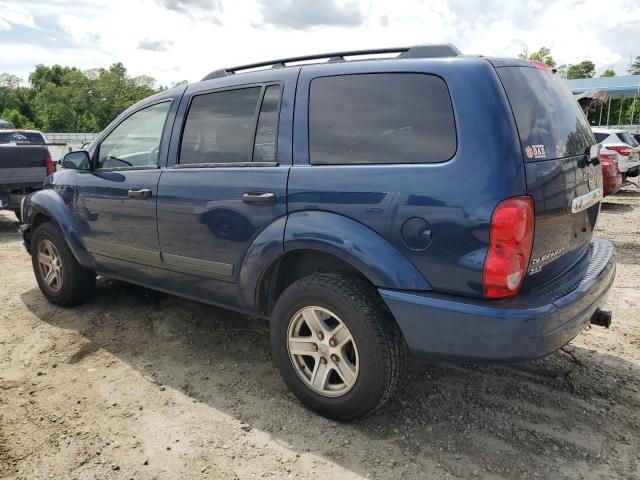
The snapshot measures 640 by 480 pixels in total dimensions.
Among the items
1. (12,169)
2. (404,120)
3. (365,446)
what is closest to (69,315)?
(365,446)

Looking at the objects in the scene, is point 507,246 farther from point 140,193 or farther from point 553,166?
point 140,193

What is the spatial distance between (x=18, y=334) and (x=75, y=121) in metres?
87.6

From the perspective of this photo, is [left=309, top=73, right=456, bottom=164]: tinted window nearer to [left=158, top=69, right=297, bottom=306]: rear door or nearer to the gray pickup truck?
[left=158, top=69, right=297, bottom=306]: rear door

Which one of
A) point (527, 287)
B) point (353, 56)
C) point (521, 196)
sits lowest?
point (527, 287)

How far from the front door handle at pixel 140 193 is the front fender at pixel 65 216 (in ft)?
2.90

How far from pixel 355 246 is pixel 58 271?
3258mm

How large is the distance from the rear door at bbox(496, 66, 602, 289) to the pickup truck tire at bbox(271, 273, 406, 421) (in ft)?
2.52

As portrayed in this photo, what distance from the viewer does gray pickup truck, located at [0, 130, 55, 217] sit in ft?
27.0

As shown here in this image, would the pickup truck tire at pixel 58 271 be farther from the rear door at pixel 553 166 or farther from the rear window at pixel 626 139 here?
the rear window at pixel 626 139

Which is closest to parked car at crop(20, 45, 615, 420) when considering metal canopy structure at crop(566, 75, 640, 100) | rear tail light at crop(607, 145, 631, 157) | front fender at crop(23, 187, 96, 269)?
front fender at crop(23, 187, 96, 269)

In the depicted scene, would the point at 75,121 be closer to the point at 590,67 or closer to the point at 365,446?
the point at 590,67

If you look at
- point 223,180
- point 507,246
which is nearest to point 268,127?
point 223,180

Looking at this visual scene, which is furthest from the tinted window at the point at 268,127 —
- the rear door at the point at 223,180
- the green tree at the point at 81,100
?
the green tree at the point at 81,100

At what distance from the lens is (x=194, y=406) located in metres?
3.04
